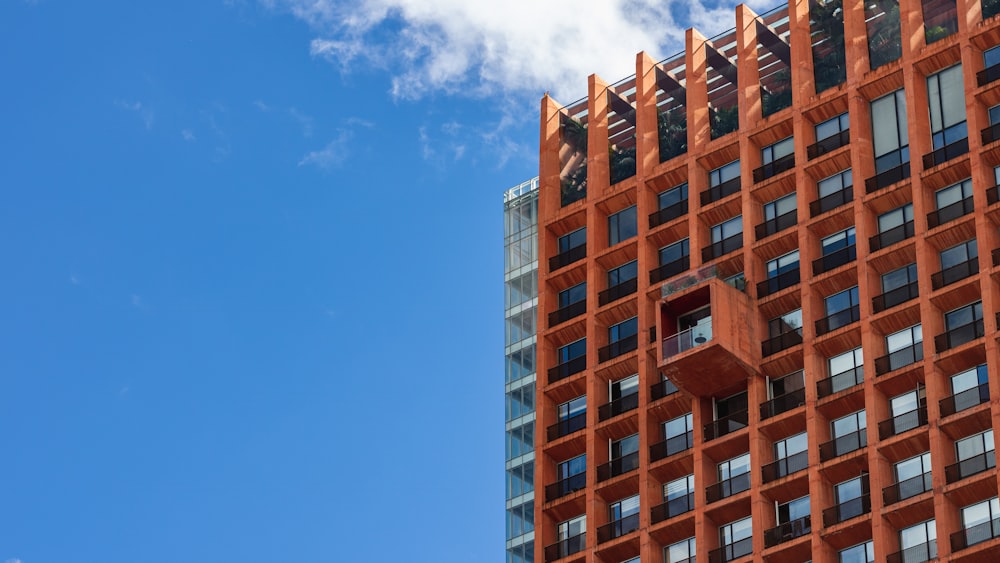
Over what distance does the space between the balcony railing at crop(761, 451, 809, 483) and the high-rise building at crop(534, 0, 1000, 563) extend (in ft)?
0.37

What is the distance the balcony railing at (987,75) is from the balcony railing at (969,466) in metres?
19.4

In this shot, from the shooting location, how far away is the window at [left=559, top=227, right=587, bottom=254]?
432 ft

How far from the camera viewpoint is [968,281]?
11375cm

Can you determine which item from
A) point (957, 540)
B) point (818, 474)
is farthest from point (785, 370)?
point (957, 540)

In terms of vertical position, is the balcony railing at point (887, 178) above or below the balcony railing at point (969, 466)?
above

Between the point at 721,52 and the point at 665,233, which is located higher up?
the point at 721,52

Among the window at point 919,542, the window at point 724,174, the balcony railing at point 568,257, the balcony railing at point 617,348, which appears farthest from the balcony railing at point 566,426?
the window at point 919,542

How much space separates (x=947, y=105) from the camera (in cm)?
12069

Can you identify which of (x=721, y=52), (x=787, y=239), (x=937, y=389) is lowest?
(x=937, y=389)

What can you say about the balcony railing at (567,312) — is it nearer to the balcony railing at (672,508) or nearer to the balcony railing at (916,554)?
the balcony railing at (672,508)

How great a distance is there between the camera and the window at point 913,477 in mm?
110688

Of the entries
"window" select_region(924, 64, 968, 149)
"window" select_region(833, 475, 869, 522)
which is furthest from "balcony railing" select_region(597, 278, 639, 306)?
"window" select_region(833, 475, 869, 522)

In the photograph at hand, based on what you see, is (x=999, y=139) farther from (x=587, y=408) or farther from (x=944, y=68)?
(x=587, y=408)

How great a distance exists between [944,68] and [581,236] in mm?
21030
